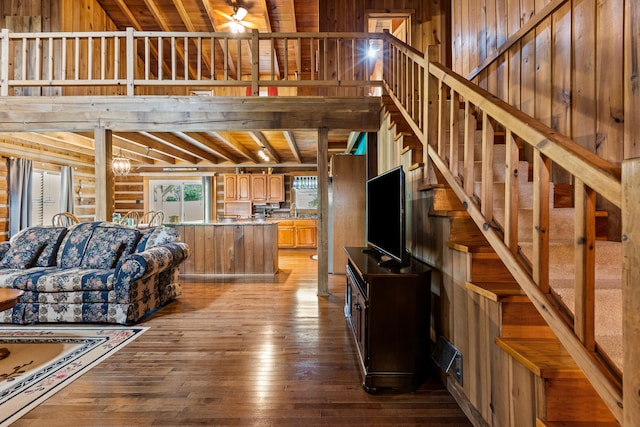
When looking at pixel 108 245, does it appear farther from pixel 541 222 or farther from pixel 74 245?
pixel 541 222

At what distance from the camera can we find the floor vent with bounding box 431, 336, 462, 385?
6.16 feet

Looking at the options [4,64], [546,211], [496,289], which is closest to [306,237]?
[4,64]

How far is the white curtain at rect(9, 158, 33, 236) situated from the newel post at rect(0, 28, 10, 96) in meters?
3.22

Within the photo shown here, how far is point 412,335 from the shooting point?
2029 millimetres

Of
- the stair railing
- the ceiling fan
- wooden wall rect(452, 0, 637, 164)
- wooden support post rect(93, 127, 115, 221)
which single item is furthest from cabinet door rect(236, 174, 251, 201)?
the stair railing

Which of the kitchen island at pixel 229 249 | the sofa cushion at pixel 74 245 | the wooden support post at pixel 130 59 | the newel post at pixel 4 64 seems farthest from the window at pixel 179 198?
the sofa cushion at pixel 74 245

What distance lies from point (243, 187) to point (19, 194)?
15.8 feet

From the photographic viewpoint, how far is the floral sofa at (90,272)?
10.4 ft

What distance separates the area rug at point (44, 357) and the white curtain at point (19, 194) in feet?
16.0

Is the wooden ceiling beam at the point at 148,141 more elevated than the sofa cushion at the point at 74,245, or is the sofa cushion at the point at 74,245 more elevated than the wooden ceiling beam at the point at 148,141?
the wooden ceiling beam at the point at 148,141

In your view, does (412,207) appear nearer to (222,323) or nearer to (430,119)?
(430,119)

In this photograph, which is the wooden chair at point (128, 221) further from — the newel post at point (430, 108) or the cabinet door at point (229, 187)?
the newel post at point (430, 108)

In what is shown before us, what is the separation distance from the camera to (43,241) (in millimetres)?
3742

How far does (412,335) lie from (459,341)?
281 millimetres
